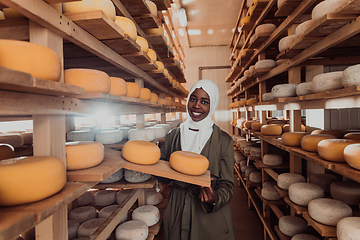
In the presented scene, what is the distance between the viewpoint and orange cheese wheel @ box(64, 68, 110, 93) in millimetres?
840

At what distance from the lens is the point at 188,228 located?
136cm

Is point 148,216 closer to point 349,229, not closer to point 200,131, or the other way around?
point 200,131

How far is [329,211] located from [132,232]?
54.1 inches

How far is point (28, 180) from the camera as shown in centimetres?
54

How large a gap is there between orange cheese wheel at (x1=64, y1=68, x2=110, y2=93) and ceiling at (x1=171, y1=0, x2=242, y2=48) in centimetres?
521

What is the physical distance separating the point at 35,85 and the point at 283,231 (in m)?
2.23

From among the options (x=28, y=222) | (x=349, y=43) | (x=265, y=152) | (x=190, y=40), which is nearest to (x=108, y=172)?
(x=28, y=222)

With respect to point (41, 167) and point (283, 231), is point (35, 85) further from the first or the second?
point (283, 231)

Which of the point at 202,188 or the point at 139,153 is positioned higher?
the point at 139,153

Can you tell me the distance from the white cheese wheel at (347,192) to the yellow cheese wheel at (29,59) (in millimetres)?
1926

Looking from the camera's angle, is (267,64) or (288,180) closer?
(288,180)

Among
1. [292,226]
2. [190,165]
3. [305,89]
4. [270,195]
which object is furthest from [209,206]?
[270,195]

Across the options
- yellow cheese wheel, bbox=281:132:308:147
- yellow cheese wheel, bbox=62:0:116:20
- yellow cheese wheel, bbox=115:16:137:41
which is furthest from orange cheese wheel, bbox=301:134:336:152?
yellow cheese wheel, bbox=62:0:116:20

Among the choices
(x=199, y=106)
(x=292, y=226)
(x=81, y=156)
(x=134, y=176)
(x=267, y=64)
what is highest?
(x=267, y=64)
